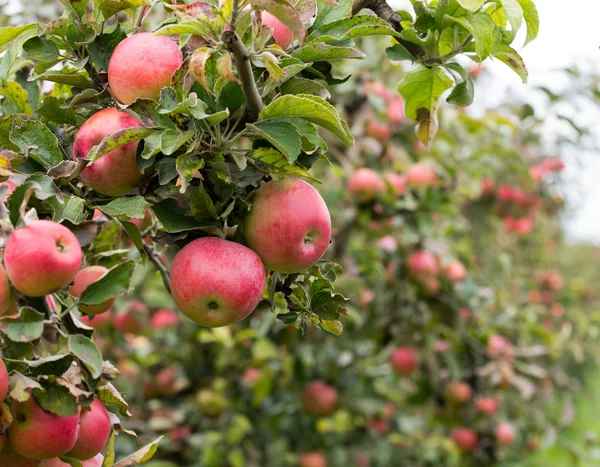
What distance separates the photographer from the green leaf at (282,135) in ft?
2.36

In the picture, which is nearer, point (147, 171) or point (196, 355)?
point (147, 171)

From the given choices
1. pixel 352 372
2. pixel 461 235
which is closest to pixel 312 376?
pixel 352 372

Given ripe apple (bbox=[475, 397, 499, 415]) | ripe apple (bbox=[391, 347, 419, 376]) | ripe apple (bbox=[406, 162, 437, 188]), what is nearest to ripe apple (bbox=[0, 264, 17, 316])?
ripe apple (bbox=[406, 162, 437, 188])

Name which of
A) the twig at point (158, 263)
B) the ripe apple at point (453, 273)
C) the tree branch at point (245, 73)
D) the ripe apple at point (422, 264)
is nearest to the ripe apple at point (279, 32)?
the tree branch at point (245, 73)

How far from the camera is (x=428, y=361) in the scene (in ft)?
8.55

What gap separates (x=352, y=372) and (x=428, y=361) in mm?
303

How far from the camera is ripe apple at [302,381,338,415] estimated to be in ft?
8.33

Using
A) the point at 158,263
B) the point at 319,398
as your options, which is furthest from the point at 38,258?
the point at 319,398

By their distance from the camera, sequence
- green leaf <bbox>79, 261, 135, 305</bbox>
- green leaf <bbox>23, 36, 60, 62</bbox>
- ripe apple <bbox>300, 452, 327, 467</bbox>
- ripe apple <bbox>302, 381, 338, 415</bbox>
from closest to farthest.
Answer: green leaf <bbox>79, 261, 135, 305</bbox> → green leaf <bbox>23, 36, 60, 62</bbox> → ripe apple <bbox>302, 381, 338, 415</bbox> → ripe apple <bbox>300, 452, 327, 467</bbox>

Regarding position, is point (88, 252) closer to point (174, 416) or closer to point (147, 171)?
point (147, 171)

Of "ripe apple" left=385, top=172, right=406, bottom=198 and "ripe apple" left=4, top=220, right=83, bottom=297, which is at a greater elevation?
"ripe apple" left=4, top=220, right=83, bottom=297

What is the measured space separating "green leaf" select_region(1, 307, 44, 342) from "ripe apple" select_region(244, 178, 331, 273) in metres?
0.26

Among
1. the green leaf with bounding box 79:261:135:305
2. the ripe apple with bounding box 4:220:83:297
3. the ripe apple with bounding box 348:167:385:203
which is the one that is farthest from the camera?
the ripe apple with bounding box 348:167:385:203

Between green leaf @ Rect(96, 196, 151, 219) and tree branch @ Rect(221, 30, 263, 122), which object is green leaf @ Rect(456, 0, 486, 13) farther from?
green leaf @ Rect(96, 196, 151, 219)
